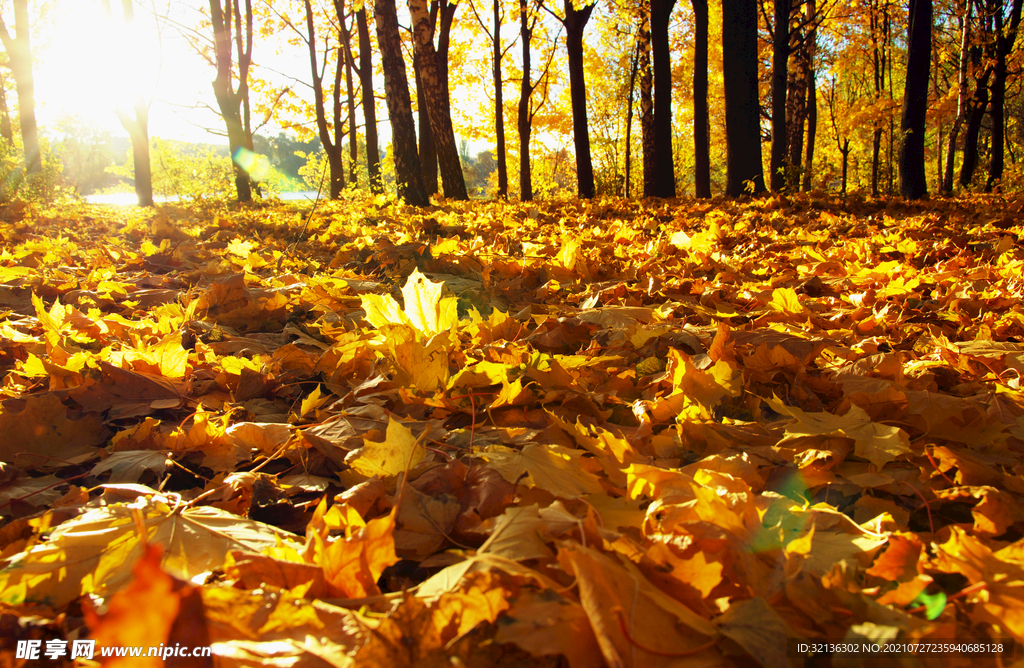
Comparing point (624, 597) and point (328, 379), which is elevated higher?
point (328, 379)

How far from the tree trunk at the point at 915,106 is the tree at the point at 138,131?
1617cm

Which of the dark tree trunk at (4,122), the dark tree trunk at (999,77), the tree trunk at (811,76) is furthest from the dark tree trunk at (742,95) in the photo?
the dark tree trunk at (4,122)

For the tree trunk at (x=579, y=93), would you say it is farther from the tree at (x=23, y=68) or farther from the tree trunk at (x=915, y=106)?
the tree at (x=23, y=68)

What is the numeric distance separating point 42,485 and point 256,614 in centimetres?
72

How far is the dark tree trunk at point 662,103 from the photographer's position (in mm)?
8922

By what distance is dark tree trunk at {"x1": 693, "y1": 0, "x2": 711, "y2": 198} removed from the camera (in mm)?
8258

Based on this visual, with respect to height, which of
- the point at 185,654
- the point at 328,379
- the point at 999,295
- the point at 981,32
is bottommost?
the point at 185,654

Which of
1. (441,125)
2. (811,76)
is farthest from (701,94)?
(811,76)

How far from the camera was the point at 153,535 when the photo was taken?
2.45 ft

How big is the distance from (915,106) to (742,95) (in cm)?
222

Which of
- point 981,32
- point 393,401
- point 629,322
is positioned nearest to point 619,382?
point 629,322

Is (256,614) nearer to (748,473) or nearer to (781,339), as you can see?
(748,473)

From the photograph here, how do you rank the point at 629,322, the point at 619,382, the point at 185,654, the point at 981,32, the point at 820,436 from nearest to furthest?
the point at 185,654 < the point at 820,436 < the point at 619,382 < the point at 629,322 < the point at 981,32

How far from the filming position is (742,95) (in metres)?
6.90
